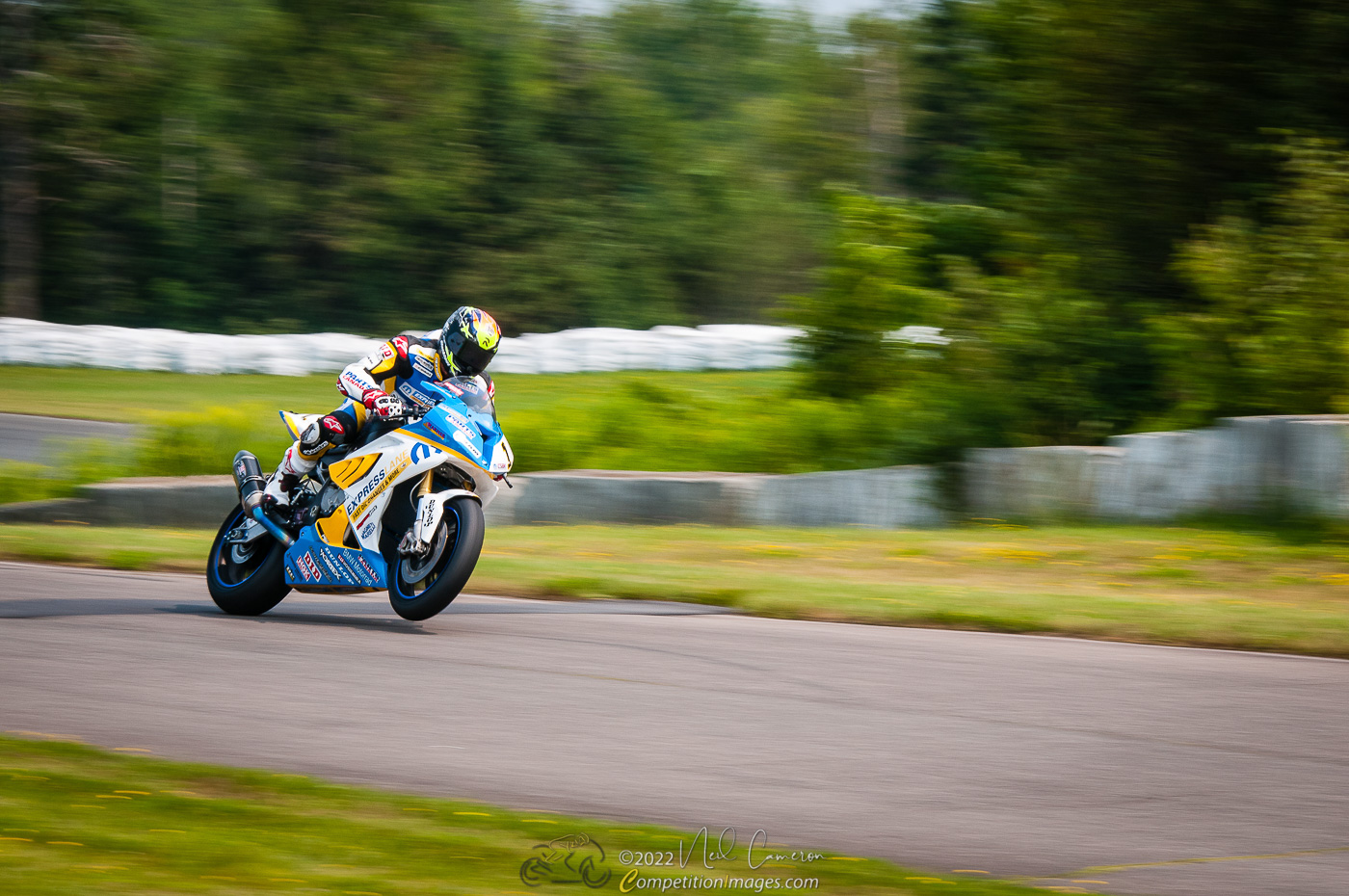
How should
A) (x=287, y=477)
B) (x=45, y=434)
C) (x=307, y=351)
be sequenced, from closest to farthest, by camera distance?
(x=287, y=477) < (x=45, y=434) < (x=307, y=351)

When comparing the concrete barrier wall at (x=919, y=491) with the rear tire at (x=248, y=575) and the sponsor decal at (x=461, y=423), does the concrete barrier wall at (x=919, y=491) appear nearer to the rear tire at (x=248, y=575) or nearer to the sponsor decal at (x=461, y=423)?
the rear tire at (x=248, y=575)

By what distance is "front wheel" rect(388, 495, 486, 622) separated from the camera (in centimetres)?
811

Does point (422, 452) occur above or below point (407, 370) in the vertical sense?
below

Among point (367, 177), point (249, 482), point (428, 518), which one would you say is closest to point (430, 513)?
point (428, 518)

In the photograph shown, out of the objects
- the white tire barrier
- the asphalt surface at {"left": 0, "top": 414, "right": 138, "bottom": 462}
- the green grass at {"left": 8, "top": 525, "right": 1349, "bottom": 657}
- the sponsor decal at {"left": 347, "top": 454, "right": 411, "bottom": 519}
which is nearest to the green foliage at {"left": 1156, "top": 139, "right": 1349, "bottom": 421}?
the green grass at {"left": 8, "top": 525, "right": 1349, "bottom": 657}

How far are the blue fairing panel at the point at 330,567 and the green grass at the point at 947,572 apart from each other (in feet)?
6.45

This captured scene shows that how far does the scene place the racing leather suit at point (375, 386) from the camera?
8648 millimetres

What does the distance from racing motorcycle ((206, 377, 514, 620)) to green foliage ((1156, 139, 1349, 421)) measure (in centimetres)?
907

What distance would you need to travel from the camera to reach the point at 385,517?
8719 millimetres

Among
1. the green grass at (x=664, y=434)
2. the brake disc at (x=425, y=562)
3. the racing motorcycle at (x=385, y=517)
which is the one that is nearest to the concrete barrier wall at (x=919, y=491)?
the green grass at (x=664, y=434)

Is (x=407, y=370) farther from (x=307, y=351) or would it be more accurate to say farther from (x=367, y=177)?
(x=367, y=177)

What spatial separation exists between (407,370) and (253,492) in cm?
125

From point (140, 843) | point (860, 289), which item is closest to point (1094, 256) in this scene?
point (860, 289)

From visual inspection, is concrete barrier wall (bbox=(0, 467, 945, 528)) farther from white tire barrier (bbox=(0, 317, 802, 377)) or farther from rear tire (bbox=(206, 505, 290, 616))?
white tire barrier (bbox=(0, 317, 802, 377))
